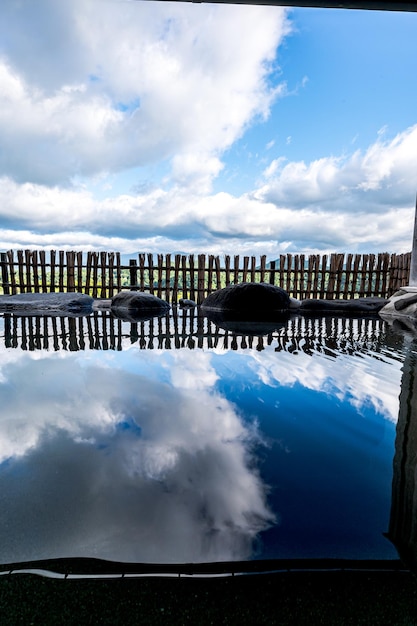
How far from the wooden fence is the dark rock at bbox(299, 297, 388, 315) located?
265 centimetres

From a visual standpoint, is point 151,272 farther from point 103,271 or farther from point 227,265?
point 227,265

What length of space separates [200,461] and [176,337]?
10.2 feet

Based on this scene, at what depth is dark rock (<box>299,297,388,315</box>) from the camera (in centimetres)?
839

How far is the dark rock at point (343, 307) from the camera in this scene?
8.39 m

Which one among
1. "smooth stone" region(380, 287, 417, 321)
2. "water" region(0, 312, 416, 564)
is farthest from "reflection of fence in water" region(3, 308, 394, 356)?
"smooth stone" region(380, 287, 417, 321)

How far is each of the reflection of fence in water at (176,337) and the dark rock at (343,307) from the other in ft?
10.0

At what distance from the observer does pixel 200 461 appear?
1289mm

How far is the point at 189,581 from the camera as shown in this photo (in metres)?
0.74

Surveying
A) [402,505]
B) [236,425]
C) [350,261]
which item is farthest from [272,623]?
[350,261]

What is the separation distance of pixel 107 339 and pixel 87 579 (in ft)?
11.4

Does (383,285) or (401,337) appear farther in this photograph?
(383,285)

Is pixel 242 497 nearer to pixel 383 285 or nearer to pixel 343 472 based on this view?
pixel 343 472

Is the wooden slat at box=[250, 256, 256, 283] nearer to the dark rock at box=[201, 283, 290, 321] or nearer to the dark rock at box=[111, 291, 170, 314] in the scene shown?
the dark rock at box=[201, 283, 290, 321]

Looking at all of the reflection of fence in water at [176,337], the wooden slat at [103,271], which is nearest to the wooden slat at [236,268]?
the wooden slat at [103,271]
